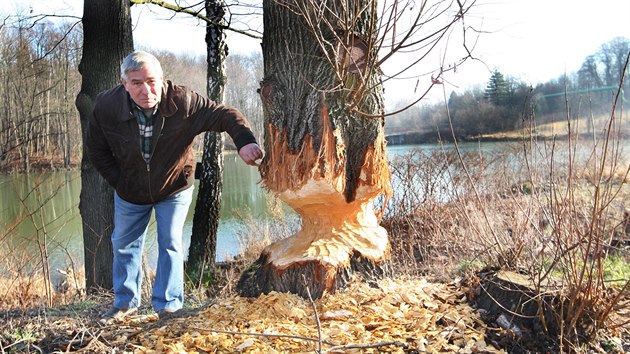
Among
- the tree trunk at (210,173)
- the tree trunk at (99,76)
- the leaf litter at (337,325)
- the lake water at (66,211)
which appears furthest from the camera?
the tree trunk at (210,173)

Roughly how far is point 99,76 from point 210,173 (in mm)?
1922

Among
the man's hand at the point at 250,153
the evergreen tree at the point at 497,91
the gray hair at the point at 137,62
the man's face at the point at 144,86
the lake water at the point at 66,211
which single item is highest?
the evergreen tree at the point at 497,91

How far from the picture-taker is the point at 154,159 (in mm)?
3080

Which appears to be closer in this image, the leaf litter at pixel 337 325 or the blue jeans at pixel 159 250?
the leaf litter at pixel 337 325

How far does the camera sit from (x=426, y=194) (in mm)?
7520

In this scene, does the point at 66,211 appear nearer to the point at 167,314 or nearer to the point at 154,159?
the point at 154,159

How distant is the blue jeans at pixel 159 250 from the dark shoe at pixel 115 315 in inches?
1.5

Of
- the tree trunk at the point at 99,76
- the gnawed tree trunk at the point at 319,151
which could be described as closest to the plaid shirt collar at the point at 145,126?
the gnawed tree trunk at the point at 319,151

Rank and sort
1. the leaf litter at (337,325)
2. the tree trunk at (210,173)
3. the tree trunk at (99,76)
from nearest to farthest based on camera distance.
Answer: the leaf litter at (337,325) < the tree trunk at (99,76) < the tree trunk at (210,173)

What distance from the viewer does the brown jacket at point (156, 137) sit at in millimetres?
3014

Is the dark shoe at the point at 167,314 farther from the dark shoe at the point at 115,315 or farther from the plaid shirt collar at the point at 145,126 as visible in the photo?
the plaid shirt collar at the point at 145,126

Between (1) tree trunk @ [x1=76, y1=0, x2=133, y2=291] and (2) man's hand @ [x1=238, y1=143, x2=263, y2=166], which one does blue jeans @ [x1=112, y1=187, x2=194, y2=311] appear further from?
(1) tree trunk @ [x1=76, y1=0, x2=133, y2=291]

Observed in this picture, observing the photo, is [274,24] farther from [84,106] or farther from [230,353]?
[84,106]

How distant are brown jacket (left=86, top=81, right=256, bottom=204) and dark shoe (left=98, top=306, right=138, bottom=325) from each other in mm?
724
